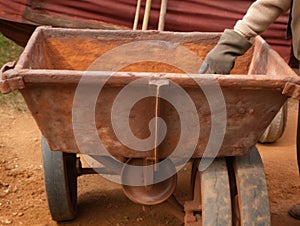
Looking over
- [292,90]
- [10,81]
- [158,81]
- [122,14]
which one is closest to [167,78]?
[158,81]

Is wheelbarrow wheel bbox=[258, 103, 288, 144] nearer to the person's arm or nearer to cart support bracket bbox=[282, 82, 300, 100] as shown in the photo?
the person's arm

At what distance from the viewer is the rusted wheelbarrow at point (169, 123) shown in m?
2.28

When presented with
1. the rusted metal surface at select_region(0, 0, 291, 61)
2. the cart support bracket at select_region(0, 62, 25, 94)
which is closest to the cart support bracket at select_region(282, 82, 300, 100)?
the cart support bracket at select_region(0, 62, 25, 94)

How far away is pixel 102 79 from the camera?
89.4 inches

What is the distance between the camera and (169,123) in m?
2.48

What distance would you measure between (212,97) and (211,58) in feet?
1.33

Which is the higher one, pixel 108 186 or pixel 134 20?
pixel 134 20

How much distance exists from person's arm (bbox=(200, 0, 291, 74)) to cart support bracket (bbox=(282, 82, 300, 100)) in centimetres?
46

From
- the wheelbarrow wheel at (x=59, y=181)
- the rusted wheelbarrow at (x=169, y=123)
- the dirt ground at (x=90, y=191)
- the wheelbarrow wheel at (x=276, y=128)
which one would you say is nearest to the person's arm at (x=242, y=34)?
the rusted wheelbarrow at (x=169, y=123)

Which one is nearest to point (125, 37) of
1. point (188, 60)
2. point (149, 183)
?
point (188, 60)

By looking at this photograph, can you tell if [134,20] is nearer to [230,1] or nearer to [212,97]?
[230,1]

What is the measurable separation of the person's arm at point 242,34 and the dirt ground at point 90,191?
1253 millimetres

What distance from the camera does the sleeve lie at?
8.84 feet

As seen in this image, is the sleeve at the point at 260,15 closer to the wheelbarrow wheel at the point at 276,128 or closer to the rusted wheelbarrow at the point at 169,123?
the rusted wheelbarrow at the point at 169,123
